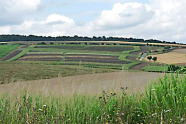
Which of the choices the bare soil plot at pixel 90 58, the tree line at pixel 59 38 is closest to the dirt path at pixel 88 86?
the bare soil plot at pixel 90 58

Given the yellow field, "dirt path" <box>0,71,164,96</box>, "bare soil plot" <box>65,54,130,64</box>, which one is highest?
"dirt path" <box>0,71,164,96</box>

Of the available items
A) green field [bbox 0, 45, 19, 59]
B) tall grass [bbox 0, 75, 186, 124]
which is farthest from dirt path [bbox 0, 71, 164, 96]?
green field [bbox 0, 45, 19, 59]

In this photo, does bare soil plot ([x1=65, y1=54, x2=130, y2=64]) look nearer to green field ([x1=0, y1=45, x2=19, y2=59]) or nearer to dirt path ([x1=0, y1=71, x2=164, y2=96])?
green field ([x1=0, y1=45, x2=19, y2=59])

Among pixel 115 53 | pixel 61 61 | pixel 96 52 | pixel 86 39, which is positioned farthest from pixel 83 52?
pixel 86 39

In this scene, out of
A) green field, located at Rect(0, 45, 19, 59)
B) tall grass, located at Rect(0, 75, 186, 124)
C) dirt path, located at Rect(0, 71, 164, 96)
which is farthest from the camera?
green field, located at Rect(0, 45, 19, 59)

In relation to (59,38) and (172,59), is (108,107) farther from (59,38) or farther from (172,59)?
(59,38)

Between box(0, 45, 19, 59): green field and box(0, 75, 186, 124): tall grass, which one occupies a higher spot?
box(0, 75, 186, 124): tall grass

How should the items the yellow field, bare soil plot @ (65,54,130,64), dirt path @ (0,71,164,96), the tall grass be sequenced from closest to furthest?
the tall grass
dirt path @ (0,71,164,96)
the yellow field
bare soil plot @ (65,54,130,64)

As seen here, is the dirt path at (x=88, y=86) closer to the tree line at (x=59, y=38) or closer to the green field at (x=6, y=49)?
the green field at (x=6, y=49)

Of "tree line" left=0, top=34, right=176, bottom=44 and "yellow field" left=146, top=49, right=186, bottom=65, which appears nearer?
"yellow field" left=146, top=49, right=186, bottom=65

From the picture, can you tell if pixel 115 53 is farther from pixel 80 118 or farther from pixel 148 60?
pixel 80 118

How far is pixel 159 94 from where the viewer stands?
298 inches

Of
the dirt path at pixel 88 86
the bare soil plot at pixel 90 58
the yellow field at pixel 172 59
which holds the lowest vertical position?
the bare soil plot at pixel 90 58

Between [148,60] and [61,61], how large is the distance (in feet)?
40.7
